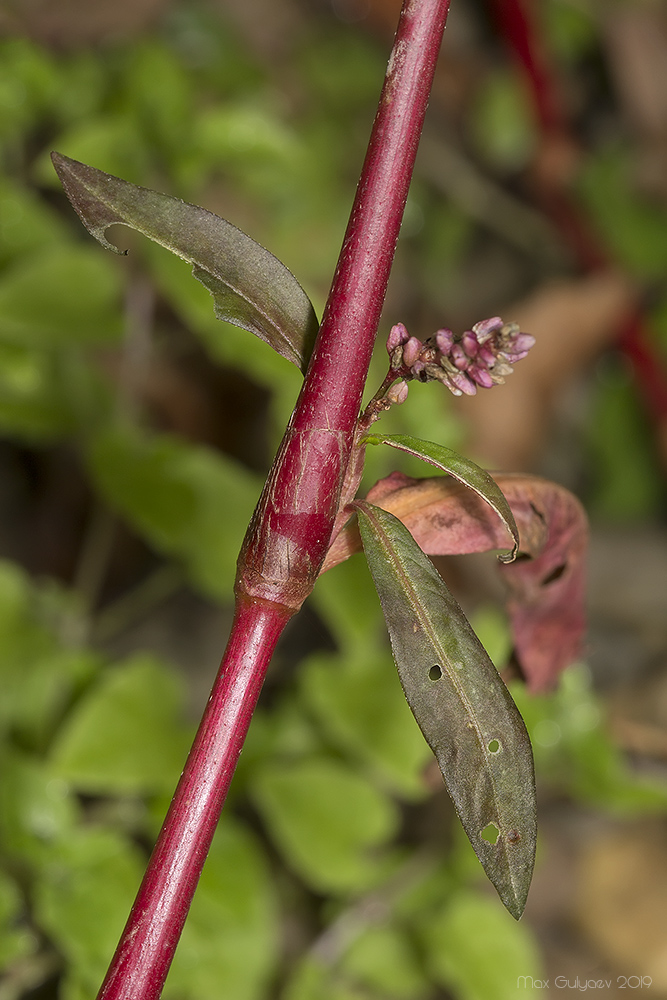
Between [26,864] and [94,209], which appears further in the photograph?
[26,864]

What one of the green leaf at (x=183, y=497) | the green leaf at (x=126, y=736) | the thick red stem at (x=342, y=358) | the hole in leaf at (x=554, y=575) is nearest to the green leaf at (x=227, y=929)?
the green leaf at (x=126, y=736)

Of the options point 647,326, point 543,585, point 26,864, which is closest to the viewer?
point 543,585

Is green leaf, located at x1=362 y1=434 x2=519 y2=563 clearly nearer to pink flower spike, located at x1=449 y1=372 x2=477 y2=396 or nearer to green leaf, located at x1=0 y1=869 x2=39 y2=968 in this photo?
pink flower spike, located at x1=449 y1=372 x2=477 y2=396

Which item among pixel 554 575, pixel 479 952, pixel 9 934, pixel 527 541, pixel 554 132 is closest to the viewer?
pixel 527 541

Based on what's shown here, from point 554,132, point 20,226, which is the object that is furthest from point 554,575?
point 554,132

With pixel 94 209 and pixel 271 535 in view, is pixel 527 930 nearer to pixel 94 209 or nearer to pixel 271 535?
pixel 271 535

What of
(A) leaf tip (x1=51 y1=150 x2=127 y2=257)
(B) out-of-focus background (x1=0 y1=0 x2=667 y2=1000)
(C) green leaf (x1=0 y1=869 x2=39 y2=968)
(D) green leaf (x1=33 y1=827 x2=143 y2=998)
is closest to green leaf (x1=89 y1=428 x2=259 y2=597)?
(B) out-of-focus background (x1=0 y1=0 x2=667 y2=1000)

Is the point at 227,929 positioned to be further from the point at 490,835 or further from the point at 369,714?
the point at 490,835

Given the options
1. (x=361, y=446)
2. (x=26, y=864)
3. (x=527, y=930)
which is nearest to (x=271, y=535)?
(x=361, y=446)
